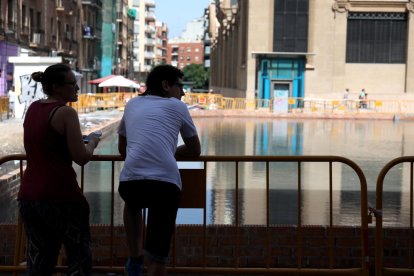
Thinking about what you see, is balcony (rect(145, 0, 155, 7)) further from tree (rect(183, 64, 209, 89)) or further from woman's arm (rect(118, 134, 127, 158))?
woman's arm (rect(118, 134, 127, 158))

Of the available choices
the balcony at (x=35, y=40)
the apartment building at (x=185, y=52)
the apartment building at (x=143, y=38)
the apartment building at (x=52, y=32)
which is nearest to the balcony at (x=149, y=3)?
the apartment building at (x=143, y=38)

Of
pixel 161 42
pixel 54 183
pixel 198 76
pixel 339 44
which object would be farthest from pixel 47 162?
pixel 161 42

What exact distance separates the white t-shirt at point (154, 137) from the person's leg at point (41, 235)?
53 centimetres

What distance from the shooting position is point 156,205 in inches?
175

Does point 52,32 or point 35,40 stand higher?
point 52,32

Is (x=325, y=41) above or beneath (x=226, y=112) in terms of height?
above

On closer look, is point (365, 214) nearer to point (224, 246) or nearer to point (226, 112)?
point (224, 246)

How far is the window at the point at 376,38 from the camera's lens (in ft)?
163

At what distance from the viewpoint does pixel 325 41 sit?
161 ft

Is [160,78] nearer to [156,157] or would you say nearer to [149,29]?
[156,157]

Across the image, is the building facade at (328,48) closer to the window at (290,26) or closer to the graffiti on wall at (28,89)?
the window at (290,26)

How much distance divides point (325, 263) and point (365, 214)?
1018 mm

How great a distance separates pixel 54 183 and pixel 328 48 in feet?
152

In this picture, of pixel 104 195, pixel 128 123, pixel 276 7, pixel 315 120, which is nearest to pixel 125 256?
pixel 128 123
